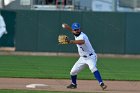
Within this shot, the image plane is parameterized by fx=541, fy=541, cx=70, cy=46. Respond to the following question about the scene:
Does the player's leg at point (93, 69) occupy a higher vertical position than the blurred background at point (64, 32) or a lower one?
higher

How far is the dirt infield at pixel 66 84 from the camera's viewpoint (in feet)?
48.0

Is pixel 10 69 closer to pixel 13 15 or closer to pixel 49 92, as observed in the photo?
pixel 49 92

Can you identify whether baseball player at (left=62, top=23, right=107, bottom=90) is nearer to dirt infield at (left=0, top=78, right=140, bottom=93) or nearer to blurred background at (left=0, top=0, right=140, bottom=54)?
dirt infield at (left=0, top=78, right=140, bottom=93)

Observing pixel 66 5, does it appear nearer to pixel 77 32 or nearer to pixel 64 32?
pixel 64 32

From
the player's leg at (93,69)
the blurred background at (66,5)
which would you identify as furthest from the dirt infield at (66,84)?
the blurred background at (66,5)

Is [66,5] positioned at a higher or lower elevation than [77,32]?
lower

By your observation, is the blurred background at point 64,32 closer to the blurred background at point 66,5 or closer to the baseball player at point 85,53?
the blurred background at point 66,5

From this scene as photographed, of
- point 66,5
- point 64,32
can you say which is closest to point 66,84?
point 64,32

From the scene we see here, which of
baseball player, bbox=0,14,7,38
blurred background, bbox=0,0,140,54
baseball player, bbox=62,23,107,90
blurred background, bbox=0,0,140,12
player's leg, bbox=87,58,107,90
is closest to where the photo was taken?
baseball player, bbox=62,23,107,90

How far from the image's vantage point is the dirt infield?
48.0ft

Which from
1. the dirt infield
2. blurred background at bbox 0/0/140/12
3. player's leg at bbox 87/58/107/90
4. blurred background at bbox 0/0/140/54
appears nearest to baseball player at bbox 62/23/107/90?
player's leg at bbox 87/58/107/90

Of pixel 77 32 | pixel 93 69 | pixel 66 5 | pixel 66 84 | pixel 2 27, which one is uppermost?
pixel 77 32

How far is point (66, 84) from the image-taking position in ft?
53.0

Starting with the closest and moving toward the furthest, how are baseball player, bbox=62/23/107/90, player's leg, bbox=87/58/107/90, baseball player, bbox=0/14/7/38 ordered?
baseball player, bbox=62/23/107/90 < player's leg, bbox=87/58/107/90 < baseball player, bbox=0/14/7/38
